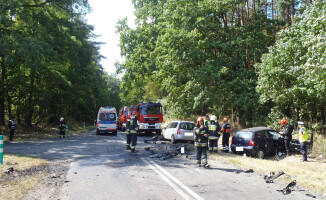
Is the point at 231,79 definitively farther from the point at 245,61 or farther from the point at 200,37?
the point at 200,37

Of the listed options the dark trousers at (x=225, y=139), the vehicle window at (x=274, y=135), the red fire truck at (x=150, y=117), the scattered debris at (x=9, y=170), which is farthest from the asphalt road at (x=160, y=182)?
the red fire truck at (x=150, y=117)

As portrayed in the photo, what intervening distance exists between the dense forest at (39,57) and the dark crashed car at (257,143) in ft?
44.2

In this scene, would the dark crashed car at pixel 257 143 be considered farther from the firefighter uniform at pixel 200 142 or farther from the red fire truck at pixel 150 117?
the red fire truck at pixel 150 117

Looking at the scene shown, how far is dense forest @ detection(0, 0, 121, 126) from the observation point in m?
17.5

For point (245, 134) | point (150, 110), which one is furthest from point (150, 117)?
point (245, 134)

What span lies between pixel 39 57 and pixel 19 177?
44.1 feet

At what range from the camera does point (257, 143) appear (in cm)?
1246

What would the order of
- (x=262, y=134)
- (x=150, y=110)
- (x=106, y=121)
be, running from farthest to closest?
1. (x=106, y=121)
2. (x=150, y=110)
3. (x=262, y=134)

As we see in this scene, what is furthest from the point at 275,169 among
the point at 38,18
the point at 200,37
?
the point at 38,18

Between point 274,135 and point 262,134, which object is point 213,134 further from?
point 274,135

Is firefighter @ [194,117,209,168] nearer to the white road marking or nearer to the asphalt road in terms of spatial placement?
the asphalt road

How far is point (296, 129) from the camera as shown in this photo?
18000 mm

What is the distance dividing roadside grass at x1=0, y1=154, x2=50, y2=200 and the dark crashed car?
846 centimetres

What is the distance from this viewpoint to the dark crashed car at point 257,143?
12461 millimetres
